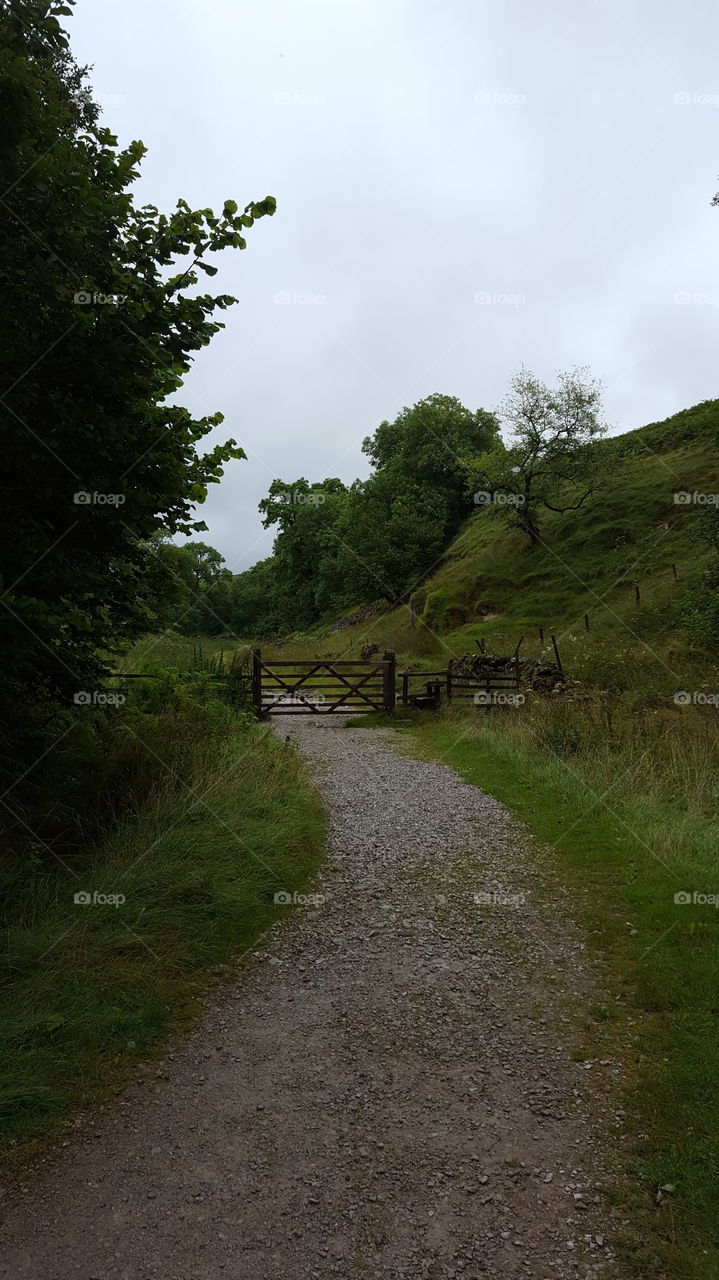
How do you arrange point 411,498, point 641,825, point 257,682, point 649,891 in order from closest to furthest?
point 649,891 → point 641,825 → point 257,682 → point 411,498

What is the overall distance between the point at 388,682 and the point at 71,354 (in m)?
14.2

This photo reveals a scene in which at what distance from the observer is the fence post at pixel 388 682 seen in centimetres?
1827

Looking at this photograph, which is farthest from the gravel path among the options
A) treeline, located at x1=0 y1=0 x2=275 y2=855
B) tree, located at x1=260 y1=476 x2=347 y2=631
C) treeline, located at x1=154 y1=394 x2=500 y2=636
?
tree, located at x1=260 y1=476 x2=347 y2=631

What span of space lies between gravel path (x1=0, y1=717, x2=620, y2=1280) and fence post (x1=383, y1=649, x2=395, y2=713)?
40.3 feet

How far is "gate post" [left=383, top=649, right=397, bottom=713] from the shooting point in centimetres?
1827

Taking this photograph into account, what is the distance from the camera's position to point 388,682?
18.4m

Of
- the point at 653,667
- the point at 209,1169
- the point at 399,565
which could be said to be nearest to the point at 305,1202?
the point at 209,1169

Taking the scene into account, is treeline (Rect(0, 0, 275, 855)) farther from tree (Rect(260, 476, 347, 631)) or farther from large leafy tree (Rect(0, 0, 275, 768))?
tree (Rect(260, 476, 347, 631))

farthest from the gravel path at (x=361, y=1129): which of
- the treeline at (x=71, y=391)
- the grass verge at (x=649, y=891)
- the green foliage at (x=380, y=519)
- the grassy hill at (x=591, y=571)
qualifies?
the green foliage at (x=380, y=519)

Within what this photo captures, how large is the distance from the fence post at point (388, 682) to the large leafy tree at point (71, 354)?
12.6m

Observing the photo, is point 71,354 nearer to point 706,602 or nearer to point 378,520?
point 706,602

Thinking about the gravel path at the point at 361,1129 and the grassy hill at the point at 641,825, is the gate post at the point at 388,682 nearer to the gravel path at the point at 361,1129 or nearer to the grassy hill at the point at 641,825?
the grassy hill at the point at 641,825

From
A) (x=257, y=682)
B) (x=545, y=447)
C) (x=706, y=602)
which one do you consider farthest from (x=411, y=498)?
(x=257, y=682)

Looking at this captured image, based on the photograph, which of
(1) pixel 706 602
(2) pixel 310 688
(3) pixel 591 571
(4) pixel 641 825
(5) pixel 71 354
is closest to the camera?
(5) pixel 71 354
